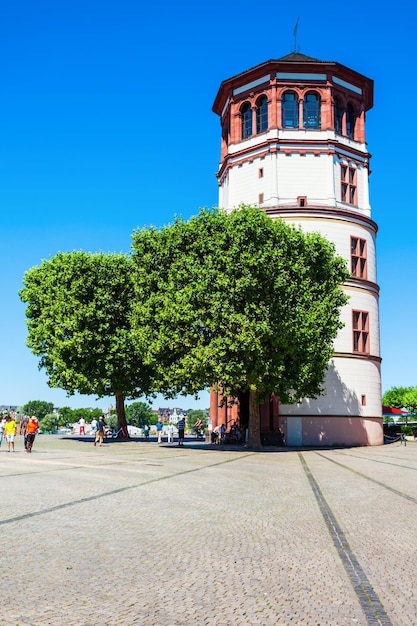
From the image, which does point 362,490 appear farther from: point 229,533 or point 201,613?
point 201,613

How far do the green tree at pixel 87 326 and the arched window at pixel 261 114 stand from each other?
48.4ft

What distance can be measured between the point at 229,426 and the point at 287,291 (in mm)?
17084

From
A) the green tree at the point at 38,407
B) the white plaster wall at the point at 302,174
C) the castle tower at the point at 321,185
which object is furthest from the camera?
the green tree at the point at 38,407

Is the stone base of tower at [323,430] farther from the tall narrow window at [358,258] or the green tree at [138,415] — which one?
the green tree at [138,415]

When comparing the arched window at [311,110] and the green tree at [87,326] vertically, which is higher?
the arched window at [311,110]

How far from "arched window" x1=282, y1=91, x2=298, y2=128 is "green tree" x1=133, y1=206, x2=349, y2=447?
49.0 feet

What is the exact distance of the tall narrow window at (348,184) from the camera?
49969mm

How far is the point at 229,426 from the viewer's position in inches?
1917

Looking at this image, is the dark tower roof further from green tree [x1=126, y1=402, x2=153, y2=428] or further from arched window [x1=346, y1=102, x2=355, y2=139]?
green tree [x1=126, y1=402, x2=153, y2=428]

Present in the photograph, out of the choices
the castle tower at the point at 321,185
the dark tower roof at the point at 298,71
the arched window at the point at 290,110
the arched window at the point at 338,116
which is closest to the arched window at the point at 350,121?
the castle tower at the point at 321,185

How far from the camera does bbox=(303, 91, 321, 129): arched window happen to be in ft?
163

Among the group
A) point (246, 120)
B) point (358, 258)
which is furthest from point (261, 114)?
point (358, 258)

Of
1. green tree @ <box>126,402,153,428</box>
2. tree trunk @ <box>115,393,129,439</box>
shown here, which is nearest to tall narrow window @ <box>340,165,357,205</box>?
tree trunk @ <box>115,393,129,439</box>

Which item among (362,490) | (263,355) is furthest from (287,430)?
(362,490)
